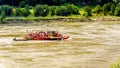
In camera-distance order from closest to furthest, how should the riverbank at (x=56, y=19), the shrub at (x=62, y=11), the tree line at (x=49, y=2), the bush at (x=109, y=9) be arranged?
the riverbank at (x=56, y=19), the shrub at (x=62, y=11), the bush at (x=109, y=9), the tree line at (x=49, y=2)

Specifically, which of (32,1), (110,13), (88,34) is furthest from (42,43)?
(32,1)

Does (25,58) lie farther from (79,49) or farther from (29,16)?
(29,16)

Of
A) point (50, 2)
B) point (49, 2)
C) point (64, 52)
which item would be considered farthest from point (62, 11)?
point (64, 52)

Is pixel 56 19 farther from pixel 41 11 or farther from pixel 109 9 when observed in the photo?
pixel 109 9

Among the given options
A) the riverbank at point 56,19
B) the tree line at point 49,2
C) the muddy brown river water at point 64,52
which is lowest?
the riverbank at point 56,19

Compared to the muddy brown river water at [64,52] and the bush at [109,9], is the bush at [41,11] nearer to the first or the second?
the bush at [109,9]

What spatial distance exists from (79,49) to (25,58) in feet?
27.0

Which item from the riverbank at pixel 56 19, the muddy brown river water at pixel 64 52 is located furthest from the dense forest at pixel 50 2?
the muddy brown river water at pixel 64 52

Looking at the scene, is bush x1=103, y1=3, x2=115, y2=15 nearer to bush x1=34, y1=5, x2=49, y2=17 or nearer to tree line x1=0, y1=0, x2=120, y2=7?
tree line x1=0, y1=0, x2=120, y2=7

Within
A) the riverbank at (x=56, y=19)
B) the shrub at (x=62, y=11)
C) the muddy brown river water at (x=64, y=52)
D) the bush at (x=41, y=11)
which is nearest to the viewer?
the muddy brown river water at (x=64, y=52)

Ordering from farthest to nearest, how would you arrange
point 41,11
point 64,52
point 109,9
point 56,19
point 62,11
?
point 109,9 → point 62,11 → point 41,11 → point 56,19 → point 64,52

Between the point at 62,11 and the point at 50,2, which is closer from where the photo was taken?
the point at 62,11

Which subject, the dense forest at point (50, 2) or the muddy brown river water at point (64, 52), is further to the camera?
the dense forest at point (50, 2)

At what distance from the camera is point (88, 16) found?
320 feet
